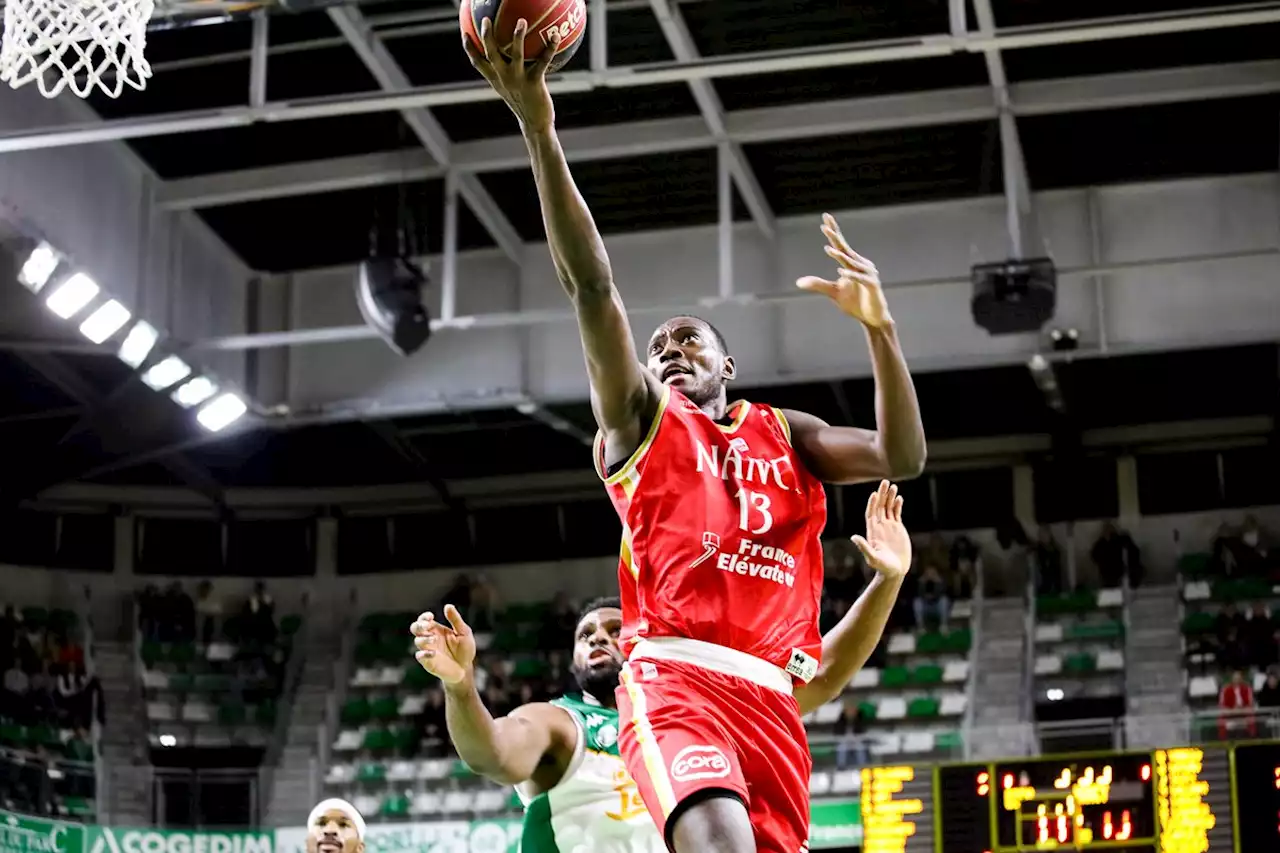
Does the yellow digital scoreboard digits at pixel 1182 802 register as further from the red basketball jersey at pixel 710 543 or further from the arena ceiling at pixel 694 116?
the red basketball jersey at pixel 710 543

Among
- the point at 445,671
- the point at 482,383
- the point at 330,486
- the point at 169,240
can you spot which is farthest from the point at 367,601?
the point at 445,671

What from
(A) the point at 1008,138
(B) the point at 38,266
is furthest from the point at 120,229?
(A) the point at 1008,138

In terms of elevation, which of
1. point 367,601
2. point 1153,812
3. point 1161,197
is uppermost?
point 1161,197

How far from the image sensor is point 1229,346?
70.9ft

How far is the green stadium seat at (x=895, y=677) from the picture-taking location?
22.7m

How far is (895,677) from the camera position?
Result: 22781 mm

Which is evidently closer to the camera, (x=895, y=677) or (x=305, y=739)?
(x=895, y=677)

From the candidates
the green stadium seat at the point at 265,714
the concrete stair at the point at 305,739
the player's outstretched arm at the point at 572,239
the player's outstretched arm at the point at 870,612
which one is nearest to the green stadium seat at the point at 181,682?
the green stadium seat at the point at 265,714

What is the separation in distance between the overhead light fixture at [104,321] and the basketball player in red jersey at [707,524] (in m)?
14.9

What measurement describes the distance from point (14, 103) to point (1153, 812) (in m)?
11.9

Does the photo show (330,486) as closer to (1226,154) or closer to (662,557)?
(1226,154)

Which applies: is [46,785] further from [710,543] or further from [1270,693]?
[710,543]

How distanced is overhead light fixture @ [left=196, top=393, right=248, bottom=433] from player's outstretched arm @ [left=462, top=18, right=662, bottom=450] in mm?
17635

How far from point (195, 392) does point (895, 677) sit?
862cm
